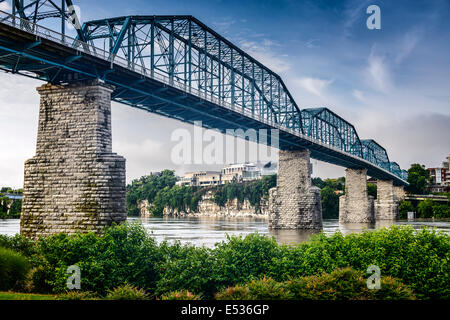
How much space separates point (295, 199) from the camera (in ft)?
210

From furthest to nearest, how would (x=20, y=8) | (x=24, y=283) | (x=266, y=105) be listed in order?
(x=266, y=105), (x=20, y=8), (x=24, y=283)

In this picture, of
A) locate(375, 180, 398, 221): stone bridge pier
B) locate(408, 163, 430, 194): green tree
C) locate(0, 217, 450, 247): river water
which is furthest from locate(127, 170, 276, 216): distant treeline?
locate(0, 217, 450, 247): river water

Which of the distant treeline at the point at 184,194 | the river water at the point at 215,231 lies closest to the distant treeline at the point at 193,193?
the distant treeline at the point at 184,194

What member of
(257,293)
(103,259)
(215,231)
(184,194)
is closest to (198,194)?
(184,194)

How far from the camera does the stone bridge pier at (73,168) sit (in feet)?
89.7

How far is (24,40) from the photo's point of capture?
25.1m

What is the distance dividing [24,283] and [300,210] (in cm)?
4992

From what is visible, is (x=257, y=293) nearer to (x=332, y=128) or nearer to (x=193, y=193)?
(x=332, y=128)

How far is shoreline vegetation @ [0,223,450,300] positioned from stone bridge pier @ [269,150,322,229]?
4621cm

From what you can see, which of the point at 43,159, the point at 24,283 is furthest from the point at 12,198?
the point at 24,283

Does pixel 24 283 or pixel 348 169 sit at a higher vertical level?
pixel 348 169

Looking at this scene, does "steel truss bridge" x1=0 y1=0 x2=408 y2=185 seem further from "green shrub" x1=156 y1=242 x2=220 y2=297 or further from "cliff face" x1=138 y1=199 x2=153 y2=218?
"cliff face" x1=138 y1=199 x2=153 y2=218

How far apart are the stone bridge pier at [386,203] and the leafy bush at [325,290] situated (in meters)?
115
